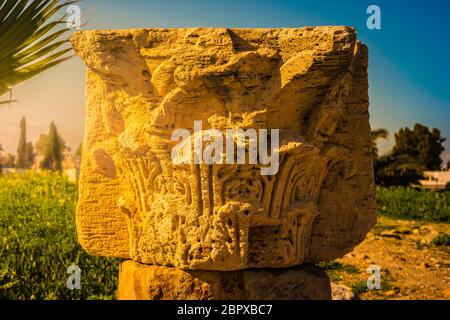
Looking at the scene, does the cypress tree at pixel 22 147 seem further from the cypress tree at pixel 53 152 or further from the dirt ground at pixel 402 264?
the dirt ground at pixel 402 264

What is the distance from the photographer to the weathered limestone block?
3.15 metres

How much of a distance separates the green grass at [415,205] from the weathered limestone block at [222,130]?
25.7 feet

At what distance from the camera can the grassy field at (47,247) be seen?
6.04m

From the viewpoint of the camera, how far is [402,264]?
7684 mm

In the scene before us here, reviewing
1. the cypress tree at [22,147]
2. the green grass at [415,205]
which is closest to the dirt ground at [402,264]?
the green grass at [415,205]

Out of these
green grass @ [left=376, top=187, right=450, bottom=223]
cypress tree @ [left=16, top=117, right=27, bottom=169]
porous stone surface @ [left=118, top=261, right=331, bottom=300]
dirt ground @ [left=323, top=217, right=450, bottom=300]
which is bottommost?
dirt ground @ [left=323, top=217, right=450, bottom=300]

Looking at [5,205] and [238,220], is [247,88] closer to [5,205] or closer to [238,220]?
[238,220]

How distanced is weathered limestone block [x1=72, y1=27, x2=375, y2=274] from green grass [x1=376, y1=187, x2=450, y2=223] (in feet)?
25.7

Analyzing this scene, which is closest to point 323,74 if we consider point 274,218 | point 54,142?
point 274,218

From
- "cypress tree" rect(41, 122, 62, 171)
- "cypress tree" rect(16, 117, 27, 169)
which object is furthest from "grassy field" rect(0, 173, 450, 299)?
"cypress tree" rect(16, 117, 27, 169)

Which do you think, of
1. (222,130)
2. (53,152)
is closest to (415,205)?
(222,130)

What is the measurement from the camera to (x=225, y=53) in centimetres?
309

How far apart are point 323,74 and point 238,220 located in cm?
100

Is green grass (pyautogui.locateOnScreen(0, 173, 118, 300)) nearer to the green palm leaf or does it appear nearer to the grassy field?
the grassy field
